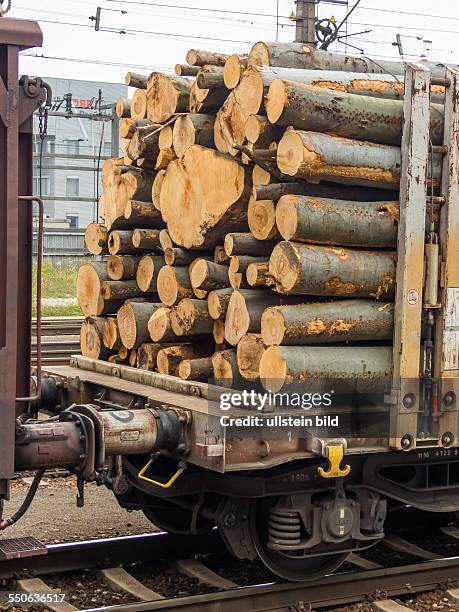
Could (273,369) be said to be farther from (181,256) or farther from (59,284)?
(59,284)

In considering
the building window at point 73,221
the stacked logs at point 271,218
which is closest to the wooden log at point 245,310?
the stacked logs at point 271,218

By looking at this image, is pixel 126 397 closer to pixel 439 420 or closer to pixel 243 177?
pixel 243 177

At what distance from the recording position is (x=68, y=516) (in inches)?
292

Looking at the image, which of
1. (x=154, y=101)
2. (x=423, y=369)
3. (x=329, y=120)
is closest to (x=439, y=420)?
(x=423, y=369)

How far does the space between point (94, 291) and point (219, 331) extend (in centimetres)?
139

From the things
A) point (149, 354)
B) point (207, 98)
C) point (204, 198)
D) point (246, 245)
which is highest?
point (207, 98)

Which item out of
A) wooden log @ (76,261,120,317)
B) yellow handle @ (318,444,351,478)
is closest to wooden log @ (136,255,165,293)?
wooden log @ (76,261,120,317)

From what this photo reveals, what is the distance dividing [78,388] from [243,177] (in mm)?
1890

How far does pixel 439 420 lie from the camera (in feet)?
18.1

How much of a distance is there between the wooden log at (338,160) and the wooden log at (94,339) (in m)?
2.35

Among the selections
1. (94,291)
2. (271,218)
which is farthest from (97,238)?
(271,218)

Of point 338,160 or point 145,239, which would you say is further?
point 145,239

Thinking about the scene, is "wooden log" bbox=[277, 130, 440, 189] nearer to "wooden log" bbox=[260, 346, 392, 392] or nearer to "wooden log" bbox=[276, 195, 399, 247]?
"wooden log" bbox=[276, 195, 399, 247]

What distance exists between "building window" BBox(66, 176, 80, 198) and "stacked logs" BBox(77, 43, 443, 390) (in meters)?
48.0
